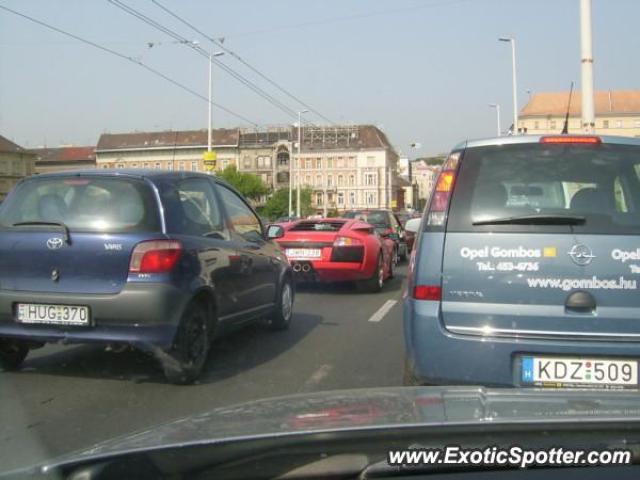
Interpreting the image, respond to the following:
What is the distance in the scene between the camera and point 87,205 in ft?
18.2

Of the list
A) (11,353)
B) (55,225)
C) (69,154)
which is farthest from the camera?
(69,154)

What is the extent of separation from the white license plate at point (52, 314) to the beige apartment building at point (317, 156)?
398 ft

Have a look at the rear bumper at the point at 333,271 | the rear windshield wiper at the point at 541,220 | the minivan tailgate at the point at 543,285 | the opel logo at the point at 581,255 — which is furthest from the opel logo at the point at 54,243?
the rear bumper at the point at 333,271

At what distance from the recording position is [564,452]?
188 cm

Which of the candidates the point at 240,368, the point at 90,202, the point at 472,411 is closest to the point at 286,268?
the point at 240,368

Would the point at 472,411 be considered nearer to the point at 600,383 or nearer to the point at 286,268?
the point at 600,383

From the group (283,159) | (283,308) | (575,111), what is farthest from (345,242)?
(283,159)

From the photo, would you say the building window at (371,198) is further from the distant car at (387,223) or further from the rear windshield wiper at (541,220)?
the rear windshield wiper at (541,220)

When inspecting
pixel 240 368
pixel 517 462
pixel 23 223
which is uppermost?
pixel 23 223

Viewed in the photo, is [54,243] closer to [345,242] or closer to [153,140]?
[345,242]

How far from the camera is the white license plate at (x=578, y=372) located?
11.9 ft

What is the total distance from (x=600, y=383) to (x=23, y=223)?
442cm

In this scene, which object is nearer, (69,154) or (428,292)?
(428,292)

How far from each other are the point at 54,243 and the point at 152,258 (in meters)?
0.80
